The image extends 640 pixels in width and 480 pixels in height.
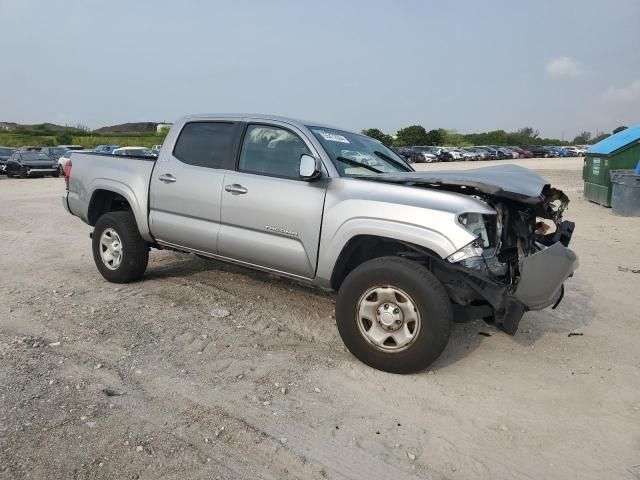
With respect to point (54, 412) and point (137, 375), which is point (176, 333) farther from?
point (54, 412)

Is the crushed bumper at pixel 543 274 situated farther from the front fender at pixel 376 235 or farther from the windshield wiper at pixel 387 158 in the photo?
the windshield wiper at pixel 387 158

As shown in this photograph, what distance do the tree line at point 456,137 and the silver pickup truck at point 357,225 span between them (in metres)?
41.3

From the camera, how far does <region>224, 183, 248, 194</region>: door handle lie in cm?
466

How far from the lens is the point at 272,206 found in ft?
14.6

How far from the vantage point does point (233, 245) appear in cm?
475

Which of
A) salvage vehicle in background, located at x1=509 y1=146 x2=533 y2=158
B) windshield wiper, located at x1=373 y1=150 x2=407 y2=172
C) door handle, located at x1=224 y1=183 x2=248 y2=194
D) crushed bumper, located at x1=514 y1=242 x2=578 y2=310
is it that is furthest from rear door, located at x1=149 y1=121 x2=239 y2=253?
salvage vehicle in background, located at x1=509 y1=146 x2=533 y2=158

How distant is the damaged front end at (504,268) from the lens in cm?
365

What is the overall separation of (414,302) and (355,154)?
1677 millimetres

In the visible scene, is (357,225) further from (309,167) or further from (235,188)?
(235,188)

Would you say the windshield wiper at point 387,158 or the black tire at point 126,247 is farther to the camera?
the black tire at point 126,247

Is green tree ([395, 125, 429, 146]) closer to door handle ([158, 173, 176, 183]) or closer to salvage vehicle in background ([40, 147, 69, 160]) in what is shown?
salvage vehicle in background ([40, 147, 69, 160])

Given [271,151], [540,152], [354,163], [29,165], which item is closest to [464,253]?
[354,163]

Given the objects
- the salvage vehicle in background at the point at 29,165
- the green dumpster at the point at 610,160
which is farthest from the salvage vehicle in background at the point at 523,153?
the salvage vehicle in background at the point at 29,165

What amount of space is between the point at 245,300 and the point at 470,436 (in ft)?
9.28
